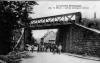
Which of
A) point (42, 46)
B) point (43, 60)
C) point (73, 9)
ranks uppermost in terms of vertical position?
point (73, 9)

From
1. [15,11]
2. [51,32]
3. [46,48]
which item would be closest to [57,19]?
[51,32]

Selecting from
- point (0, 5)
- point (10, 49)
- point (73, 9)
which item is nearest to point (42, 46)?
point (10, 49)

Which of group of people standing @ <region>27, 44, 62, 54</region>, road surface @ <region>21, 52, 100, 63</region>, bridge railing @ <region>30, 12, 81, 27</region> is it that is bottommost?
road surface @ <region>21, 52, 100, 63</region>

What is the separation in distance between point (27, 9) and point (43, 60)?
60cm

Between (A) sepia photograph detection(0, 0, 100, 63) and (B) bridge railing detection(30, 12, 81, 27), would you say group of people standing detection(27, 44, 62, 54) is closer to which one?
(A) sepia photograph detection(0, 0, 100, 63)

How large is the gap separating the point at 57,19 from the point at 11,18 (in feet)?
1.71

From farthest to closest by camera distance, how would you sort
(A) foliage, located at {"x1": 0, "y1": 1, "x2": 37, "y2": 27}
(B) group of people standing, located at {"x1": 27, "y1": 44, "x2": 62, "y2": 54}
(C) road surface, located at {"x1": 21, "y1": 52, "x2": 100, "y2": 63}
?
(A) foliage, located at {"x1": 0, "y1": 1, "x2": 37, "y2": 27} < (B) group of people standing, located at {"x1": 27, "y1": 44, "x2": 62, "y2": 54} < (C) road surface, located at {"x1": 21, "y1": 52, "x2": 100, "y2": 63}

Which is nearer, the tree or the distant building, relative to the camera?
the distant building

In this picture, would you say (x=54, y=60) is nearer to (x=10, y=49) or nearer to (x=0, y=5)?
(x=10, y=49)

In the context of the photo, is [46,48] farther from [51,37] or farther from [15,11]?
[15,11]

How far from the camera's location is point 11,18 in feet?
7.54

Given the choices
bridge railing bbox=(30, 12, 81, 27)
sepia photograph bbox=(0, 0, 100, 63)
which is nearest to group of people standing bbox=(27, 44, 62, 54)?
sepia photograph bbox=(0, 0, 100, 63)

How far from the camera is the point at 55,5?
2.18m

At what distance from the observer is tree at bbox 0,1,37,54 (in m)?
2.26
